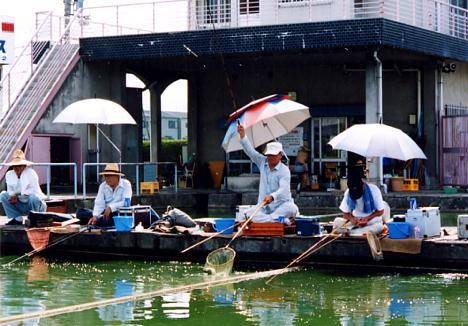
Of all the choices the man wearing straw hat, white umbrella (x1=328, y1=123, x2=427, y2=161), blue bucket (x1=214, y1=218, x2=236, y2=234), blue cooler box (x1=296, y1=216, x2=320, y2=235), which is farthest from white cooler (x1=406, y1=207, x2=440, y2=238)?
the man wearing straw hat

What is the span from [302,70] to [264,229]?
15553mm

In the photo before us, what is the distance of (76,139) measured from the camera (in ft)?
89.6

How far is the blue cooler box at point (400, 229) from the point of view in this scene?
13766 mm

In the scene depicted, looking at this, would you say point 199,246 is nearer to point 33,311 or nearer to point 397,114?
point 33,311

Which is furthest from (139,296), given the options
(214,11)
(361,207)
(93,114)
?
(214,11)

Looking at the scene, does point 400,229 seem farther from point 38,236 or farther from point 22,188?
point 22,188

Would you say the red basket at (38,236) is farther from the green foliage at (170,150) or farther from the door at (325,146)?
→ the green foliage at (170,150)

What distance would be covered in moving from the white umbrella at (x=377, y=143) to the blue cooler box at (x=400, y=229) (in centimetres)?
109

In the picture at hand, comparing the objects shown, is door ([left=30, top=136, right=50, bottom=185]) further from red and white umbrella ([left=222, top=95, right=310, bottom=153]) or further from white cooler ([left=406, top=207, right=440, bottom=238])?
white cooler ([left=406, top=207, right=440, bottom=238])

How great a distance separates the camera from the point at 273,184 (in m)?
14.6

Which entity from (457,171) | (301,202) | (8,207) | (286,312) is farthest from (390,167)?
(286,312)

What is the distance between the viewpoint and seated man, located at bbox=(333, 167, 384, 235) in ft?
45.1

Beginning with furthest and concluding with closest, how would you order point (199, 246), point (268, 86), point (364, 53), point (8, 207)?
point (268, 86) < point (364, 53) < point (8, 207) < point (199, 246)

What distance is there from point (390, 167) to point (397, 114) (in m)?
1.85
